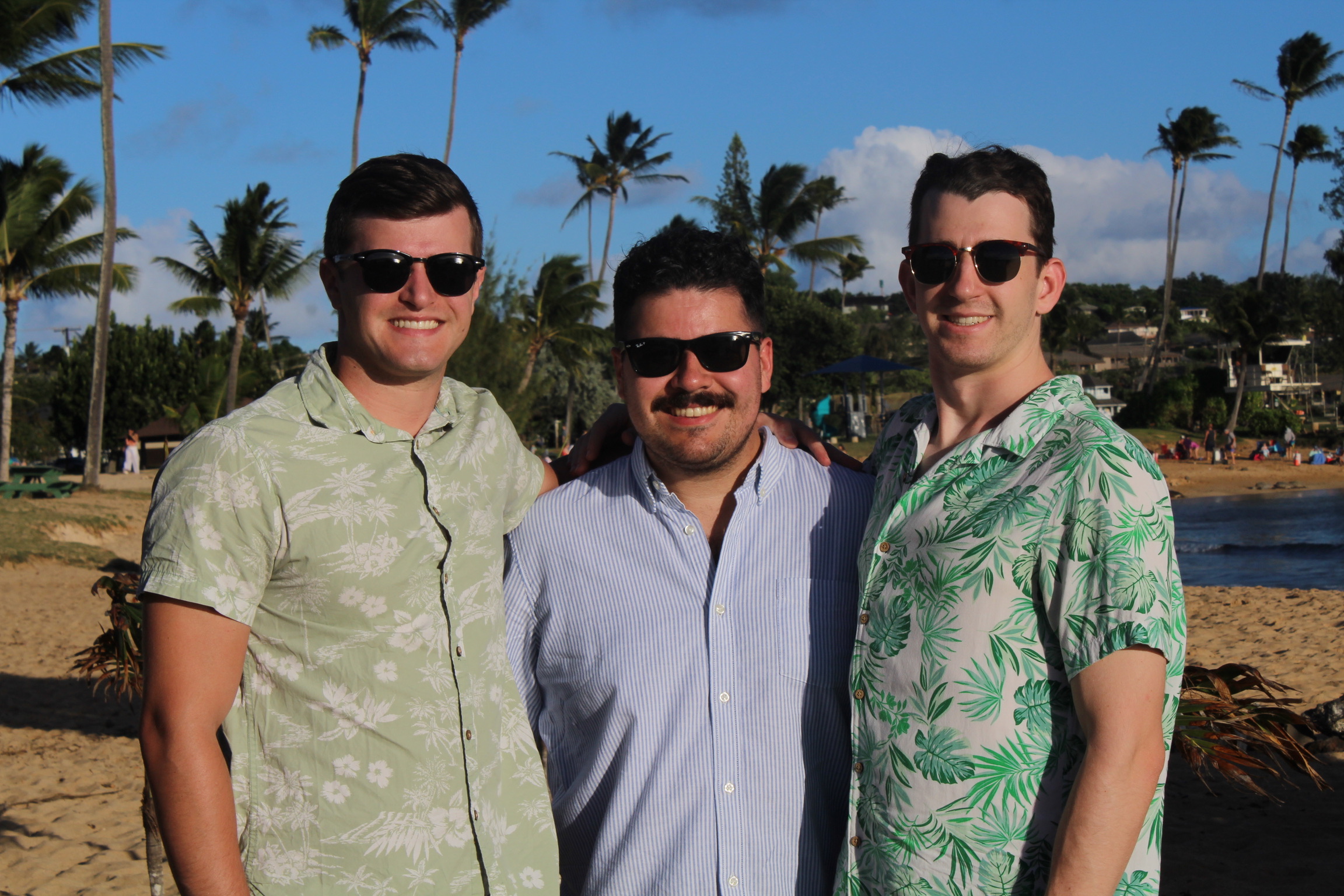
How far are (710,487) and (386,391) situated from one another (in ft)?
2.79

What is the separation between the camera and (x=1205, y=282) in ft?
498

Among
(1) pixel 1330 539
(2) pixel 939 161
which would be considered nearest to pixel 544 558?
(2) pixel 939 161

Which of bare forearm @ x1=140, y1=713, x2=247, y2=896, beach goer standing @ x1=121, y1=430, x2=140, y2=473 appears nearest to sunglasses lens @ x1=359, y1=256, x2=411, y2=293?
bare forearm @ x1=140, y1=713, x2=247, y2=896

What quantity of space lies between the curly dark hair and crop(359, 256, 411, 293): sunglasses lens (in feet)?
1.96

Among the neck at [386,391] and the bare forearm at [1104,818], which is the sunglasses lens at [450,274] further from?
the bare forearm at [1104,818]

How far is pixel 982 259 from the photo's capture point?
2.29 m

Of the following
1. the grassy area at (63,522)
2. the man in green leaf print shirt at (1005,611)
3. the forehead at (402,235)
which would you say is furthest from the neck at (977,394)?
the grassy area at (63,522)

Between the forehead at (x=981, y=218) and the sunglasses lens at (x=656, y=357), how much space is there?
722mm

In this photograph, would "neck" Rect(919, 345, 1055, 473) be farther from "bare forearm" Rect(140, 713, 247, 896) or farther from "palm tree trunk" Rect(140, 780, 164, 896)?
"palm tree trunk" Rect(140, 780, 164, 896)

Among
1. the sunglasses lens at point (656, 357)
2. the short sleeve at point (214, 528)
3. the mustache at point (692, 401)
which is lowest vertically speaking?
the short sleeve at point (214, 528)

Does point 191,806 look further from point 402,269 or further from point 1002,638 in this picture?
point 1002,638

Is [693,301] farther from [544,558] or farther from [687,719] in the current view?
[687,719]

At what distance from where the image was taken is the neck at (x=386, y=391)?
240cm

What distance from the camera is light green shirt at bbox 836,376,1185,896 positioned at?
1.91 metres
